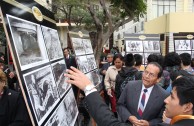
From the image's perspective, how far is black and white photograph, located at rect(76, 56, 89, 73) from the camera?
4.49 meters

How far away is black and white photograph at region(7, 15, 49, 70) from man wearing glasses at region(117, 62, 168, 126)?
5.29ft

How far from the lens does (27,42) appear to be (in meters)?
1.71

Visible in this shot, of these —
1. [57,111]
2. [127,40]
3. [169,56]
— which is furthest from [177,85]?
[127,40]

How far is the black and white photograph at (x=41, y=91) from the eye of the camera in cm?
161

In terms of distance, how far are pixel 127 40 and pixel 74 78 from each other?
6925mm

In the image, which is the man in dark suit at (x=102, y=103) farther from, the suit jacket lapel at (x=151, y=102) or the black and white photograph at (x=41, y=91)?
the suit jacket lapel at (x=151, y=102)

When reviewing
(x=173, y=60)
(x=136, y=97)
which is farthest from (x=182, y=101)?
(x=173, y=60)

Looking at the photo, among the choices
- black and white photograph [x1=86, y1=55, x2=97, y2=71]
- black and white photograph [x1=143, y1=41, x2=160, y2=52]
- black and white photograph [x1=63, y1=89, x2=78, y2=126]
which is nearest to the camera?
black and white photograph [x1=63, y1=89, x2=78, y2=126]

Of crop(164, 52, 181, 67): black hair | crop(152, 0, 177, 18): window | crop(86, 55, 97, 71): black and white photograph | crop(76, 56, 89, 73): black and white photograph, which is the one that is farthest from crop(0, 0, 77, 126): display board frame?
crop(152, 0, 177, 18): window

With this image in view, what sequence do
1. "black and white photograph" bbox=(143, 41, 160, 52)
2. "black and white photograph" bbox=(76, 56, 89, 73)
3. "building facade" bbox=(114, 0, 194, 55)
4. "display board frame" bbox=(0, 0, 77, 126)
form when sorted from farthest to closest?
"building facade" bbox=(114, 0, 194, 55)
"black and white photograph" bbox=(143, 41, 160, 52)
"black and white photograph" bbox=(76, 56, 89, 73)
"display board frame" bbox=(0, 0, 77, 126)

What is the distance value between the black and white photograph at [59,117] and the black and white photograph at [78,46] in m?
2.29

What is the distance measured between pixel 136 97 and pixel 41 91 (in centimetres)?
178

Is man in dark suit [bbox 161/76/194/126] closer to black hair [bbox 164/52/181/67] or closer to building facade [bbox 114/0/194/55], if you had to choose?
black hair [bbox 164/52/181/67]

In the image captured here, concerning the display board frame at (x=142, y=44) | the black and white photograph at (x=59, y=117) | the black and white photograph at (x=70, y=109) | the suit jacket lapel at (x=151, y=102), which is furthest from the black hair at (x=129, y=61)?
the display board frame at (x=142, y=44)
